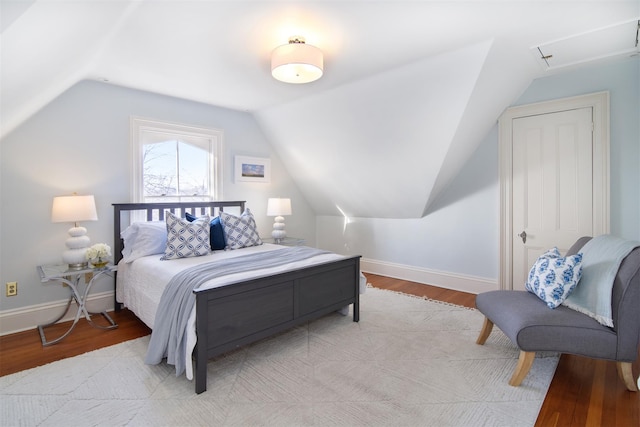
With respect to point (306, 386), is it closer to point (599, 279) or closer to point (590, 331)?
point (590, 331)

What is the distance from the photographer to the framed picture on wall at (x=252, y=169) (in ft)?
15.0

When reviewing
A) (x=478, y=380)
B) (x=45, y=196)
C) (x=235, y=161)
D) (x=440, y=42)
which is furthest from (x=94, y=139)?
(x=478, y=380)

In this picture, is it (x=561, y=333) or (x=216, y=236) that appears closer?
(x=561, y=333)

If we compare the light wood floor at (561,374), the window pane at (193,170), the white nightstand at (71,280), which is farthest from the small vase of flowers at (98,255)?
the window pane at (193,170)

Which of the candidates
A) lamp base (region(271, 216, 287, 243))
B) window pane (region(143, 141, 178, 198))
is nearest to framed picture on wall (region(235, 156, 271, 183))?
lamp base (region(271, 216, 287, 243))

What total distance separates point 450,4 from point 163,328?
2844 mm

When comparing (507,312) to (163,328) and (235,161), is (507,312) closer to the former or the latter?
(163,328)

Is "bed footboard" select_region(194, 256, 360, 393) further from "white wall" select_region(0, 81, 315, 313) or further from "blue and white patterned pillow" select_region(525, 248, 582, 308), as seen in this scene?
"white wall" select_region(0, 81, 315, 313)

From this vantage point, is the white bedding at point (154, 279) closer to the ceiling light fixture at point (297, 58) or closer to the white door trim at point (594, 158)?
the ceiling light fixture at point (297, 58)

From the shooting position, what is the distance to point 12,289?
2.92 metres

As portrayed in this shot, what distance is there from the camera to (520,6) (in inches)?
81.7

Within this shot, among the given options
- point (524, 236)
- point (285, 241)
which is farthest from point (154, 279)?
point (524, 236)

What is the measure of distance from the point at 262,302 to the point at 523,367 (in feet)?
5.88

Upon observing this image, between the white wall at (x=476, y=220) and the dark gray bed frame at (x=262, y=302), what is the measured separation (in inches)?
68.0
